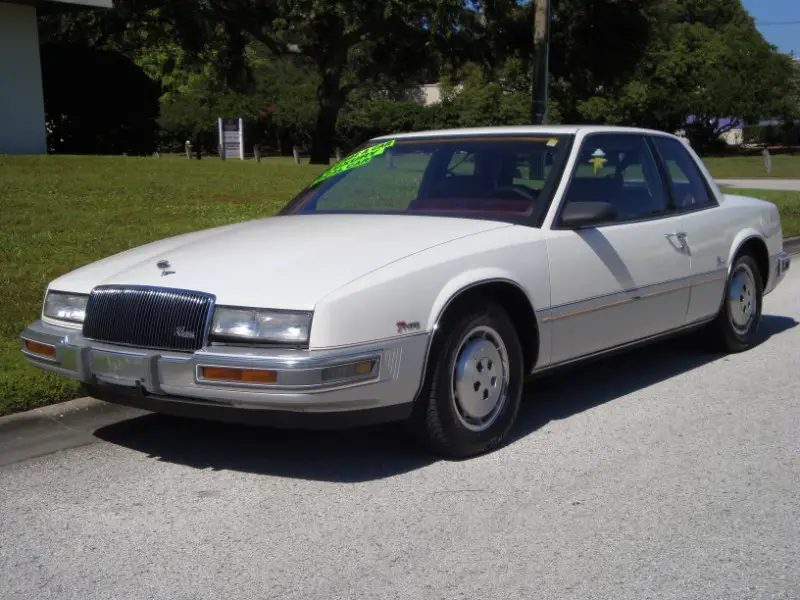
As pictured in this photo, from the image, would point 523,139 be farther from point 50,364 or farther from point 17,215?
point 17,215

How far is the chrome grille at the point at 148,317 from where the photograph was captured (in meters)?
4.42

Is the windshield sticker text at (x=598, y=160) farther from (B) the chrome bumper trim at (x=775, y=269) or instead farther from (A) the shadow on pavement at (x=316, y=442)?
(B) the chrome bumper trim at (x=775, y=269)

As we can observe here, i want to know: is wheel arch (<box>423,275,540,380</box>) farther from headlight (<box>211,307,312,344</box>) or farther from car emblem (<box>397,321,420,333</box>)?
headlight (<box>211,307,312,344</box>)

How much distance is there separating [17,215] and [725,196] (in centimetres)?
781

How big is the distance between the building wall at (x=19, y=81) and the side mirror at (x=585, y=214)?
16357mm

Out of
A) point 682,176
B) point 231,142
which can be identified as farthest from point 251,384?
point 231,142

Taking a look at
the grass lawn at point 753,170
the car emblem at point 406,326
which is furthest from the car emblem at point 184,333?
the grass lawn at point 753,170

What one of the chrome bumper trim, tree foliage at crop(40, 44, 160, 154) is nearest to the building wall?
tree foliage at crop(40, 44, 160, 154)

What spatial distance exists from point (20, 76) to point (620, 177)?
16.4 m

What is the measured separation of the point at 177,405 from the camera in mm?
4488

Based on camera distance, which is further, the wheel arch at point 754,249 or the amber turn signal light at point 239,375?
the wheel arch at point 754,249

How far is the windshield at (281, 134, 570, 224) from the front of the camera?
563 cm

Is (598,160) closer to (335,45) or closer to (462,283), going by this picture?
(462,283)

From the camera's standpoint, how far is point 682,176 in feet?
22.2
